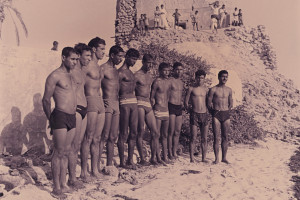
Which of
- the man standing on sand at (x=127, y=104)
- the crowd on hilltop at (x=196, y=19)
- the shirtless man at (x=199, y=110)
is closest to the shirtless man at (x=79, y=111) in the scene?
the man standing on sand at (x=127, y=104)

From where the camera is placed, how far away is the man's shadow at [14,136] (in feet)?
21.8

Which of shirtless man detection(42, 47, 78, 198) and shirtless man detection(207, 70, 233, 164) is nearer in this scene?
shirtless man detection(42, 47, 78, 198)

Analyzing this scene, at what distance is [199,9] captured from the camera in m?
18.7

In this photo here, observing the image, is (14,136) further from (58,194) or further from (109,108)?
(58,194)

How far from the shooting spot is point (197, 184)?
579cm

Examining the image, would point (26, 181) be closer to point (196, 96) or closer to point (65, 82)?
point (65, 82)

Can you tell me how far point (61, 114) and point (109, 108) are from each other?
51.9 inches

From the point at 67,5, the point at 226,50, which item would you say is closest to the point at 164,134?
the point at 226,50

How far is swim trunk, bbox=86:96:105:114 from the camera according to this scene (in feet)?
18.5

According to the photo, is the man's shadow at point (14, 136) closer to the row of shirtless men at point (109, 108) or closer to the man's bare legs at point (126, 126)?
the row of shirtless men at point (109, 108)

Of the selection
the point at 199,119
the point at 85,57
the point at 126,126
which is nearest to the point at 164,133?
the point at 199,119

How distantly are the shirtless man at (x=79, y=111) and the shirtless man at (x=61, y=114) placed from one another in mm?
261

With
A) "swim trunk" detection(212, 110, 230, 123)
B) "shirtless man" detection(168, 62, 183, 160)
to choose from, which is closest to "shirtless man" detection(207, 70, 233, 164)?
"swim trunk" detection(212, 110, 230, 123)

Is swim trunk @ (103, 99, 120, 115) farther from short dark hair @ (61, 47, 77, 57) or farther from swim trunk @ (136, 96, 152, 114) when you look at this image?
short dark hair @ (61, 47, 77, 57)
